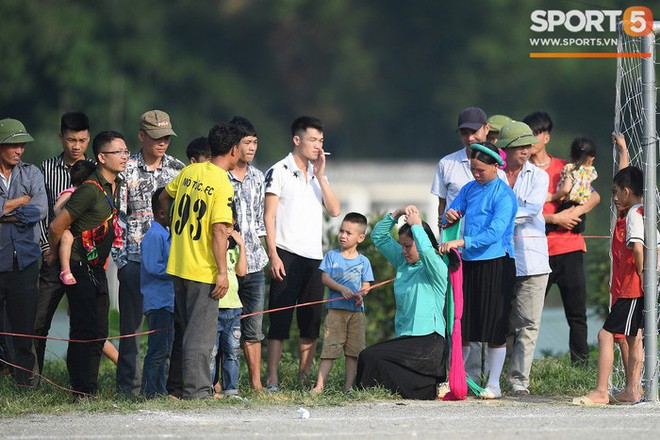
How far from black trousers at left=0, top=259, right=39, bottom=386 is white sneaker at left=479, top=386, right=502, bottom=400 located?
10.7 ft

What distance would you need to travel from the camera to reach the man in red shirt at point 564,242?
433 inches

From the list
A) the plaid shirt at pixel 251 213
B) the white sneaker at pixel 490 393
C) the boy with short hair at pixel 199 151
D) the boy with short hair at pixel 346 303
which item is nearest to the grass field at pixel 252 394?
the boy with short hair at pixel 346 303

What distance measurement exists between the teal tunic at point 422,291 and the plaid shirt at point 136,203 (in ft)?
6.15

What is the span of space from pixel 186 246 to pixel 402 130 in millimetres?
39195

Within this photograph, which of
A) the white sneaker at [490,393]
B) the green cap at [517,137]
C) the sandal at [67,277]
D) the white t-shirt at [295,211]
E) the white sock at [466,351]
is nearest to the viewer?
the sandal at [67,277]

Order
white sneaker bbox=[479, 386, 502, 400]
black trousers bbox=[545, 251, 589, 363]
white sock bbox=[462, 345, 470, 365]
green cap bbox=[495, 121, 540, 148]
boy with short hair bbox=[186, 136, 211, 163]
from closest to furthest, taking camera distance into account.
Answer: white sneaker bbox=[479, 386, 502, 400] < white sock bbox=[462, 345, 470, 365] < boy with short hair bbox=[186, 136, 211, 163] < green cap bbox=[495, 121, 540, 148] < black trousers bbox=[545, 251, 589, 363]

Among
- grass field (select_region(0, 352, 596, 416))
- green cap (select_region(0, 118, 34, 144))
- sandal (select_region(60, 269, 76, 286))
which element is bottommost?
grass field (select_region(0, 352, 596, 416))

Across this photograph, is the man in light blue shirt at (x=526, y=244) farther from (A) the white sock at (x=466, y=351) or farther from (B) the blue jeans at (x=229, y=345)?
(B) the blue jeans at (x=229, y=345)

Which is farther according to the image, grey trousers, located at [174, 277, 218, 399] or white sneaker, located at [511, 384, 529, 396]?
white sneaker, located at [511, 384, 529, 396]

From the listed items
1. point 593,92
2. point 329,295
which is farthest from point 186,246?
point 593,92

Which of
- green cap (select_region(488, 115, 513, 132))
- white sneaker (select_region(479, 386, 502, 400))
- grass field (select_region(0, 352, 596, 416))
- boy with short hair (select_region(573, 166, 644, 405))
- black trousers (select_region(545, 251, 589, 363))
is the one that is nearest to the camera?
grass field (select_region(0, 352, 596, 416))

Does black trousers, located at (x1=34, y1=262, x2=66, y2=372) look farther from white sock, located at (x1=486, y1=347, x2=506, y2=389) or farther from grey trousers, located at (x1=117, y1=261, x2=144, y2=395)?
white sock, located at (x1=486, y1=347, x2=506, y2=389)

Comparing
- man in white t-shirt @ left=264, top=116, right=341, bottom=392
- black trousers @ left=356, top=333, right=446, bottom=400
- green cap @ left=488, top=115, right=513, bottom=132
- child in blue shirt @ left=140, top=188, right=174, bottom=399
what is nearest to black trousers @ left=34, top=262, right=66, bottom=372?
child in blue shirt @ left=140, top=188, right=174, bottom=399

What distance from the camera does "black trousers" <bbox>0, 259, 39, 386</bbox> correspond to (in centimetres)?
988
